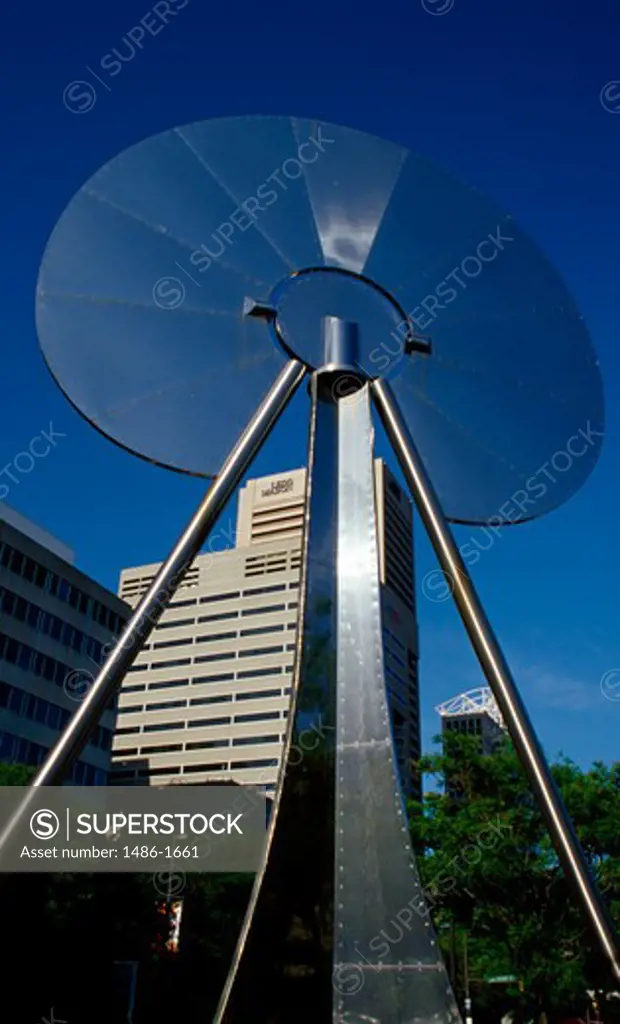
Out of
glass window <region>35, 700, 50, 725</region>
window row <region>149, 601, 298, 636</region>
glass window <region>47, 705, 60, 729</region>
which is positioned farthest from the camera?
window row <region>149, 601, 298, 636</region>

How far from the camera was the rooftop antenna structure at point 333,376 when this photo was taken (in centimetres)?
877

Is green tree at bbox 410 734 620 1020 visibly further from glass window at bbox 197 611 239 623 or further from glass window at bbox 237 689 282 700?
glass window at bbox 197 611 239 623

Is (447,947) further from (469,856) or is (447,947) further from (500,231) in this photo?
(500,231)

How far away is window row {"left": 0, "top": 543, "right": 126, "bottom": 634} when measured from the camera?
152ft

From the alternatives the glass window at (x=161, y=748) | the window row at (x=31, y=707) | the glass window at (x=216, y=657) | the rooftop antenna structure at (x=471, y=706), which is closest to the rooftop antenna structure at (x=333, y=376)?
the window row at (x=31, y=707)

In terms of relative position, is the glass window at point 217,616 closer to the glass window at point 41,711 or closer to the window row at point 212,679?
the window row at point 212,679

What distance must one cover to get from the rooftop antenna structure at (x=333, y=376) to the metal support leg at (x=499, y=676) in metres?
0.02

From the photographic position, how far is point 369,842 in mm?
8508

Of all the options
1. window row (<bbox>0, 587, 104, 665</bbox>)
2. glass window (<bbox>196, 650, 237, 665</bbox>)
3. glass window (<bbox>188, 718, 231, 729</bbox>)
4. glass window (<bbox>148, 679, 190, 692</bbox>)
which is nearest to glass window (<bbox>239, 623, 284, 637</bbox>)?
glass window (<bbox>196, 650, 237, 665</bbox>)

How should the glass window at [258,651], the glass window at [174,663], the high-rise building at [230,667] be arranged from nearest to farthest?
the high-rise building at [230,667], the glass window at [258,651], the glass window at [174,663]

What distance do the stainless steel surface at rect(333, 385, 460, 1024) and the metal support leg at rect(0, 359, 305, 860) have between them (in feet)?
4.40

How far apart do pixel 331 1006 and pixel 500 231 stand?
1047 cm

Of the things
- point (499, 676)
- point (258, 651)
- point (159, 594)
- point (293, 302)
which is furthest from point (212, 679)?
point (499, 676)

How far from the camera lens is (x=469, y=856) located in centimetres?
2519
